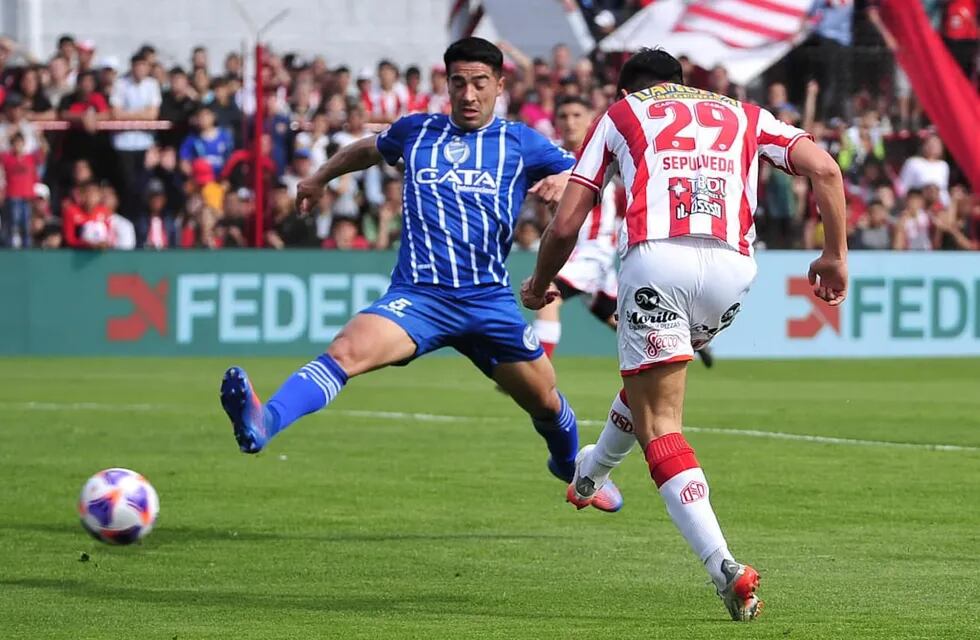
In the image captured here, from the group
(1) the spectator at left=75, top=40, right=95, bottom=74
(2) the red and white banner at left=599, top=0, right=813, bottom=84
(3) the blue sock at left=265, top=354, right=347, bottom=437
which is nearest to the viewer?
(3) the blue sock at left=265, top=354, right=347, bottom=437

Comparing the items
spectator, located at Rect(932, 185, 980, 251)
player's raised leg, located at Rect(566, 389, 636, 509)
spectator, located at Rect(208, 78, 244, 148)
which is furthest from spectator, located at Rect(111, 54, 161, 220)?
player's raised leg, located at Rect(566, 389, 636, 509)

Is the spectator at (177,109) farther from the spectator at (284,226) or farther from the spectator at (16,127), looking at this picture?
the spectator at (16,127)

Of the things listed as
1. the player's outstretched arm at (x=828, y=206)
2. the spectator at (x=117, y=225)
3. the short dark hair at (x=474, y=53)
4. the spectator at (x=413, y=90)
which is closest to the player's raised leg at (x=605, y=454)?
the player's outstretched arm at (x=828, y=206)

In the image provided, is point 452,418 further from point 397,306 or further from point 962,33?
point 962,33

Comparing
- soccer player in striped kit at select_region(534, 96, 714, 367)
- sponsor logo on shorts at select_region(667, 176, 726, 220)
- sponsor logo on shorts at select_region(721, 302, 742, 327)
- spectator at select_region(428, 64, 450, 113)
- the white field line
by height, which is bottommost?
the white field line

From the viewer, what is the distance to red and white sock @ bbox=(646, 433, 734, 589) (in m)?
6.95

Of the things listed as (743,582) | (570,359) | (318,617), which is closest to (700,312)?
(743,582)

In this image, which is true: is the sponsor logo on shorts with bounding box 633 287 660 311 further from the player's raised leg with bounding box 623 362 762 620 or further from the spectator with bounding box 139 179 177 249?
the spectator with bounding box 139 179 177 249

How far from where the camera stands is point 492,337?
352 inches

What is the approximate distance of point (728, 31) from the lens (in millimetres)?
25531

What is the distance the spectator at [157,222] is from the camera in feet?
72.2

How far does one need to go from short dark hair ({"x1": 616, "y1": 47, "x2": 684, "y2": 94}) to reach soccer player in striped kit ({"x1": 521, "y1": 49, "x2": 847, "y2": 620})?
0.33m

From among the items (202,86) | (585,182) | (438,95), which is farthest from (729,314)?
(438,95)

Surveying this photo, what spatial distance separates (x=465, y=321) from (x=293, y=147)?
14195mm
